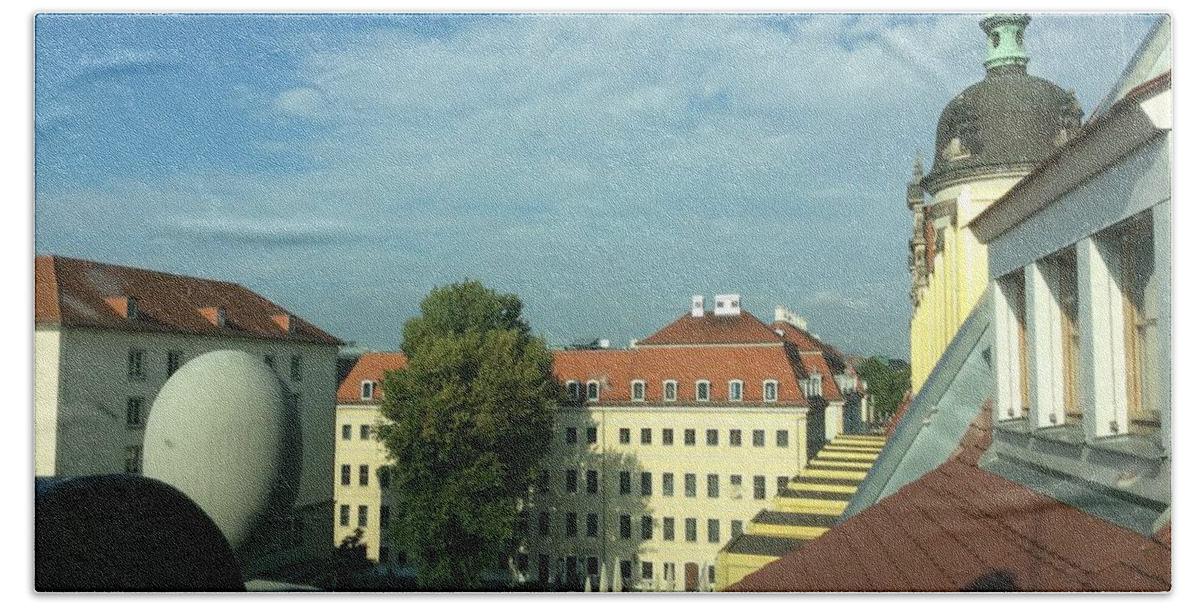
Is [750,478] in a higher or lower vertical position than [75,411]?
lower

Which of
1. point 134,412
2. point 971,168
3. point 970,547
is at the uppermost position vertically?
point 971,168

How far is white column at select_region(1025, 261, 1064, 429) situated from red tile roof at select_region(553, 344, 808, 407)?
3.49 feet

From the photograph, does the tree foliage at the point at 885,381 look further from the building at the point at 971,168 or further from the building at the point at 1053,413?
the building at the point at 1053,413

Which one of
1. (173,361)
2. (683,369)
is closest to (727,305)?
(683,369)

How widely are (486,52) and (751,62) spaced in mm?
1187

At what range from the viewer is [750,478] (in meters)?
4.27

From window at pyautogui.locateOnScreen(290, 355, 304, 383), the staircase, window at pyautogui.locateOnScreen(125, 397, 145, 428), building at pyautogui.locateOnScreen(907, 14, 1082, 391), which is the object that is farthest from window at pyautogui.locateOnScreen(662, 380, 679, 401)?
window at pyautogui.locateOnScreen(125, 397, 145, 428)

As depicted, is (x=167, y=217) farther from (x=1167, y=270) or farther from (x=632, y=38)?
(x=1167, y=270)

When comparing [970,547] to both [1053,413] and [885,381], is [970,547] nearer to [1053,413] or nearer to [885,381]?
[1053,413]

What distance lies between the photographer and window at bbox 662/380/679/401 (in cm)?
427

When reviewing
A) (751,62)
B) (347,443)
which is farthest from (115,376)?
(751,62)

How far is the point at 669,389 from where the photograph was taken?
4.28 metres

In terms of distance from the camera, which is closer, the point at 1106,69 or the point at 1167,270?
the point at 1167,270

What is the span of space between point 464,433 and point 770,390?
1.49 metres
